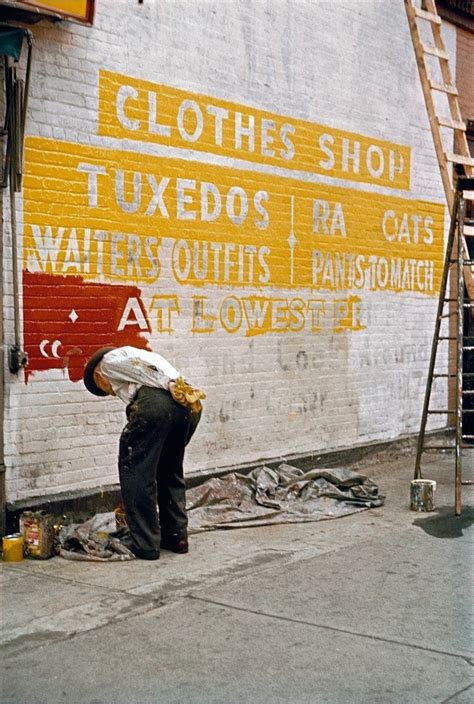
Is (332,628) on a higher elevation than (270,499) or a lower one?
lower

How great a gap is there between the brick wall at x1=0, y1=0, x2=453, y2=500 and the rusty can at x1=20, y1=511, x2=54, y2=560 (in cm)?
45

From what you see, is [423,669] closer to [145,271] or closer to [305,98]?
[145,271]

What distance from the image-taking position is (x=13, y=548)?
6973 millimetres

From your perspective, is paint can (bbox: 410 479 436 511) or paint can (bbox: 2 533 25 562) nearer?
paint can (bbox: 2 533 25 562)

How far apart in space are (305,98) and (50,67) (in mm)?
3420

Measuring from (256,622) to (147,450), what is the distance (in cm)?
172

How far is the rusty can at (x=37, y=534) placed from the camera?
6.99 meters

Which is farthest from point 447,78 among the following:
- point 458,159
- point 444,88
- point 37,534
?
point 37,534

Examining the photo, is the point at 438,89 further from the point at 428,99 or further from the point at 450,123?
the point at 450,123

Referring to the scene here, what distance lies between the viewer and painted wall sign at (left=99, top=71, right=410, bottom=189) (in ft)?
27.2

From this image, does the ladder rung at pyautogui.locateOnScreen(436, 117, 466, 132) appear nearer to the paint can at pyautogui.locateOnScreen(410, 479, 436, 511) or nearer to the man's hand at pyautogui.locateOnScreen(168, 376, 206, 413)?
A: the paint can at pyautogui.locateOnScreen(410, 479, 436, 511)

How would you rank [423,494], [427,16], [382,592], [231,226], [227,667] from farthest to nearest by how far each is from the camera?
[427,16]
[231,226]
[423,494]
[382,592]
[227,667]

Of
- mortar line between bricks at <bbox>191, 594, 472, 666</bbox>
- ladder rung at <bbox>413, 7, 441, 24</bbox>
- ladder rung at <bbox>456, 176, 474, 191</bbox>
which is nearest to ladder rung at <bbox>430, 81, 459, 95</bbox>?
ladder rung at <bbox>413, 7, 441, 24</bbox>

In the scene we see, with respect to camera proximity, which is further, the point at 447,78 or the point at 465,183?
the point at 447,78
